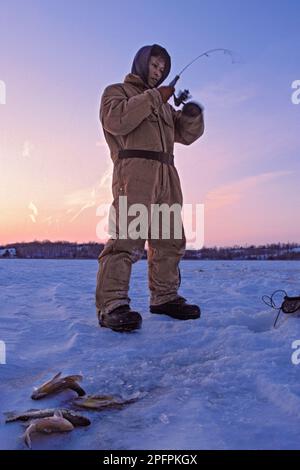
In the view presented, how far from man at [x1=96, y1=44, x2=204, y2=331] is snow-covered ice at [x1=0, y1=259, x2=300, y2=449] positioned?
0.22 m

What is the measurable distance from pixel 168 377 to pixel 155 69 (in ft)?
8.69

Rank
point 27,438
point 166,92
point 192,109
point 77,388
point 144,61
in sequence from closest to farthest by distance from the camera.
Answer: point 27,438 → point 77,388 → point 166,92 → point 144,61 → point 192,109

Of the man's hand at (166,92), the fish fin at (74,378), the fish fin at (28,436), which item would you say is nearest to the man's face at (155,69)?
the man's hand at (166,92)

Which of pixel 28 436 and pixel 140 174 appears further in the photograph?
pixel 140 174

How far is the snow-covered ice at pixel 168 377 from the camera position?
1356mm

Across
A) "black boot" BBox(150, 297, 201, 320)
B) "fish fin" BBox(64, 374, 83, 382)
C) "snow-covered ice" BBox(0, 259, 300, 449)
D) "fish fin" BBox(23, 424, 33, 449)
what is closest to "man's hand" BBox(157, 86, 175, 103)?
"black boot" BBox(150, 297, 201, 320)

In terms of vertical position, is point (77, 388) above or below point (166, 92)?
below

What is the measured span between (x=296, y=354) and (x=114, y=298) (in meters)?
1.38

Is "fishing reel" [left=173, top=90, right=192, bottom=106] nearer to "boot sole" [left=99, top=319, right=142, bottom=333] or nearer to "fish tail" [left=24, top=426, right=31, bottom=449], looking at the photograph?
"boot sole" [left=99, top=319, right=142, bottom=333]

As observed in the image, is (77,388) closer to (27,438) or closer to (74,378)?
(74,378)

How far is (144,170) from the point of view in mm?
3428

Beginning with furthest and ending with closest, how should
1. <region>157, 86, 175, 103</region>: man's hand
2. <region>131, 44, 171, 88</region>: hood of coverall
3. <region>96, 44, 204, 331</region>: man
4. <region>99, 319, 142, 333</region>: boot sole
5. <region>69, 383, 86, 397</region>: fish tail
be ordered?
<region>131, 44, 171, 88</region>: hood of coverall < <region>157, 86, 175, 103</region>: man's hand < <region>96, 44, 204, 331</region>: man < <region>99, 319, 142, 333</region>: boot sole < <region>69, 383, 86, 397</region>: fish tail

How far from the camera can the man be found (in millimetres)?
3201

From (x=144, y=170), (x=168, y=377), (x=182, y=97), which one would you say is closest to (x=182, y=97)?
(x=182, y=97)
